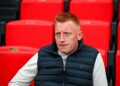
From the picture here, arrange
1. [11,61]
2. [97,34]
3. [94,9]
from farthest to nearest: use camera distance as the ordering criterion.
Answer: [94,9], [97,34], [11,61]

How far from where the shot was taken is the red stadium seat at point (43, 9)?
1.62 meters

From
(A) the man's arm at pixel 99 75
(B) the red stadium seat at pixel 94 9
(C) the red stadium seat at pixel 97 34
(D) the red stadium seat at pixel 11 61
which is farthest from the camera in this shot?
(B) the red stadium seat at pixel 94 9

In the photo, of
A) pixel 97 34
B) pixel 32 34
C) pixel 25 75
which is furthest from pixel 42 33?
pixel 25 75

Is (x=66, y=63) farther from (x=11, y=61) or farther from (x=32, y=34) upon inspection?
(x=32, y=34)


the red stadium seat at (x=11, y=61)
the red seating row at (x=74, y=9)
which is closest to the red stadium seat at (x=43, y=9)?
the red seating row at (x=74, y=9)

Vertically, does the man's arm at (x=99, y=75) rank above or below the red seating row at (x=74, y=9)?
below

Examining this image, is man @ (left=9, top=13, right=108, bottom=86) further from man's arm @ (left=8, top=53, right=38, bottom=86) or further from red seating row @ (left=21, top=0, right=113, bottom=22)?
red seating row @ (left=21, top=0, right=113, bottom=22)

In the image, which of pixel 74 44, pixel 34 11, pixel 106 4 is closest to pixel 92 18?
pixel 106 4

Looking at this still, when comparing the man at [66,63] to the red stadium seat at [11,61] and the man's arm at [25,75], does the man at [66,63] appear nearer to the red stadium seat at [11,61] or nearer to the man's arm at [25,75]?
the man's arm at [25,75]

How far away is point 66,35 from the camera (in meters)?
0.95

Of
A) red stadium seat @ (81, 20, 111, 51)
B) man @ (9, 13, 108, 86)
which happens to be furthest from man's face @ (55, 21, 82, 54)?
red stadium seat @ (81, 20, 111, 51)

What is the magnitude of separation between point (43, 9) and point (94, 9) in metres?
0.22

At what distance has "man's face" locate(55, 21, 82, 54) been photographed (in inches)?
37.4

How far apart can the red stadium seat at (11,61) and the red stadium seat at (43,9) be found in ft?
1.54
